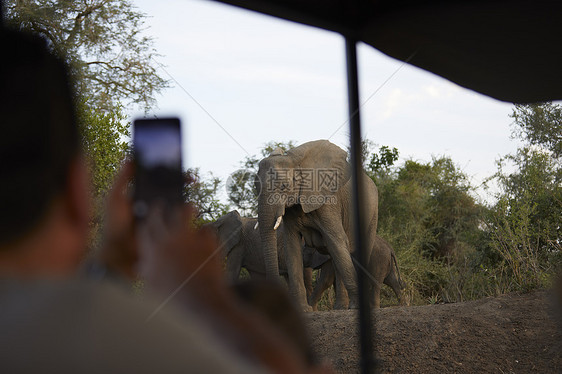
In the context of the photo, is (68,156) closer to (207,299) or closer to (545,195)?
(207,299)

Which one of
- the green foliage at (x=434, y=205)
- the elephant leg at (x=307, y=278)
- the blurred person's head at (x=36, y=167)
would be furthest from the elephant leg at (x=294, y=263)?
the blurred person's head at (x=36, y=167)

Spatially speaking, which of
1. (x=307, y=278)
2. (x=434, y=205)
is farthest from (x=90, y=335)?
(x=434, y=205)

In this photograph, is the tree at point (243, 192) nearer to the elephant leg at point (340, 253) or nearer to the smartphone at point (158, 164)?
the elephant leg at point (340, 253)

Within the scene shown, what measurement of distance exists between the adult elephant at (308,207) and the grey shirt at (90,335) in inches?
244

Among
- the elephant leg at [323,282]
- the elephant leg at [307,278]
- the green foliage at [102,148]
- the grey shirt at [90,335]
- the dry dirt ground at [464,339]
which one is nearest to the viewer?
the grey shirt at [90,335]

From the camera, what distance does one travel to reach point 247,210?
11.7 m

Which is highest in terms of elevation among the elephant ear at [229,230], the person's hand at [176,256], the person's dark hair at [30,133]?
the elephant ear at [229,230]

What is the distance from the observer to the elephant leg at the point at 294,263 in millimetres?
6902

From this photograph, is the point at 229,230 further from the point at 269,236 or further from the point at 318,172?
the point at 318,172

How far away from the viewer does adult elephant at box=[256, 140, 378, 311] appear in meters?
6.80

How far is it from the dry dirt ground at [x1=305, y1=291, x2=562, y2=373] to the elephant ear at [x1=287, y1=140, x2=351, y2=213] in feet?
7.77

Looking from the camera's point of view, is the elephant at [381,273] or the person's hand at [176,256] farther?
the elephant at [381,273]

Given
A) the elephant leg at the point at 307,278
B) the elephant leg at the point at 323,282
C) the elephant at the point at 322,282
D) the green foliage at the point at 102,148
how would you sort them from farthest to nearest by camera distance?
the elephant leg at the point at 307,278
the elephant leg at the point at 323,282
the elephant at the point at 322,282
the green foliage at the point at 102,148

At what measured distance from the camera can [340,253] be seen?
267 inches
